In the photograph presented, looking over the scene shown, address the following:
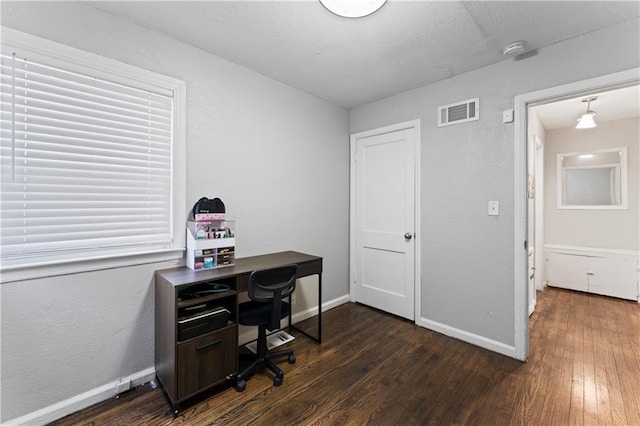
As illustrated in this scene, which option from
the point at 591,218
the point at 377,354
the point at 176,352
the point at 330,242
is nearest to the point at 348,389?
the point at 377,354

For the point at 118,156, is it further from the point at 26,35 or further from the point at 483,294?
the point at 483,294

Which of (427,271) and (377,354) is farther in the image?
(427,271)

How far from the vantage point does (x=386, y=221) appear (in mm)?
3338

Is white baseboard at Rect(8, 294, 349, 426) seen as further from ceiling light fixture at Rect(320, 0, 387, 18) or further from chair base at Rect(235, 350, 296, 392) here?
ceiling light fixture at Rect(320, 0, 387, 18)

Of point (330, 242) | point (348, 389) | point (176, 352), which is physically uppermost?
point (330, 242)

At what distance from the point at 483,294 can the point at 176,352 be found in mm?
2584

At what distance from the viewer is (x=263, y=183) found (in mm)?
2760

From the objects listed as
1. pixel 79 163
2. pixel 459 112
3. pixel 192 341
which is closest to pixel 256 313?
pixel 192 341

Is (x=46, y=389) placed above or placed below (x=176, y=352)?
below

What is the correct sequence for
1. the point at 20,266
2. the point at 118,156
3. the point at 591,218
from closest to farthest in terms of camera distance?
the point at 20,266, the point at 118,156, the point at 591,218

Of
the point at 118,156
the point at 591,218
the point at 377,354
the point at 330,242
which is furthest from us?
the point at 591,218

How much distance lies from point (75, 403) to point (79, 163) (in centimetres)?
152

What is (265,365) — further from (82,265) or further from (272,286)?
(82,265)

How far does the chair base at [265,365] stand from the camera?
199 cm
